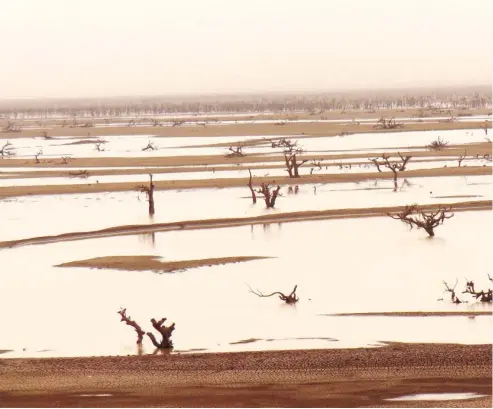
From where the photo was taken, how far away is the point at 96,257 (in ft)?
91.1

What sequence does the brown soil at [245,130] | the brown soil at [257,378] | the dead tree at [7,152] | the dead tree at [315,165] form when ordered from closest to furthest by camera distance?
the brown soil at [257,378] → the dead tree at [315,165] → the dead tree at [7,152] → the brown soil at [245,130]

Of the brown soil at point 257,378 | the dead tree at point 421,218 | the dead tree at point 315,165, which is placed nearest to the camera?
the brown soil at point 257,378

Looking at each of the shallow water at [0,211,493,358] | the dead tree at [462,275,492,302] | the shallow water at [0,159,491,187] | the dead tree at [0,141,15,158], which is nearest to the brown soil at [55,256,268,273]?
the shallow water at [0,211,493,358]

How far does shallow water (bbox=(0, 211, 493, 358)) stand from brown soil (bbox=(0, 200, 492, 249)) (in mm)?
769

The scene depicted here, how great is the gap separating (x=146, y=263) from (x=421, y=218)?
33.4 ft

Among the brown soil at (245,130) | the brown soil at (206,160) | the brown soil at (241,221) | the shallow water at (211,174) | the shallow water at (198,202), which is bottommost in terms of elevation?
the brown soil at (241,221)

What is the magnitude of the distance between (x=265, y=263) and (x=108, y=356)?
10051mm

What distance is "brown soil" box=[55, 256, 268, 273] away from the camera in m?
26.5

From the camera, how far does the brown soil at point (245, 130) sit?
82000mm

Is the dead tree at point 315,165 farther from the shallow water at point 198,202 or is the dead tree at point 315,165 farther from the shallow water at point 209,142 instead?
the shallow water at point 209,142

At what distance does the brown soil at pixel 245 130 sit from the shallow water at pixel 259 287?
48483 millimetres

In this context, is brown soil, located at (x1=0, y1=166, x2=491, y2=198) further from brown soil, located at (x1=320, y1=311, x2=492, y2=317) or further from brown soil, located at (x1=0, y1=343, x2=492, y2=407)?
brown soil, located at (x1=0, y1=343, x2=492, y2=407)

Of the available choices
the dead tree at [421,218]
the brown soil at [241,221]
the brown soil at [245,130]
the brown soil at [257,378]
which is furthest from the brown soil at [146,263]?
the brown soil at [245,130]

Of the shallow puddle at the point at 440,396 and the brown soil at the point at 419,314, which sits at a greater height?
the shallow puddle at the point at 440,396
